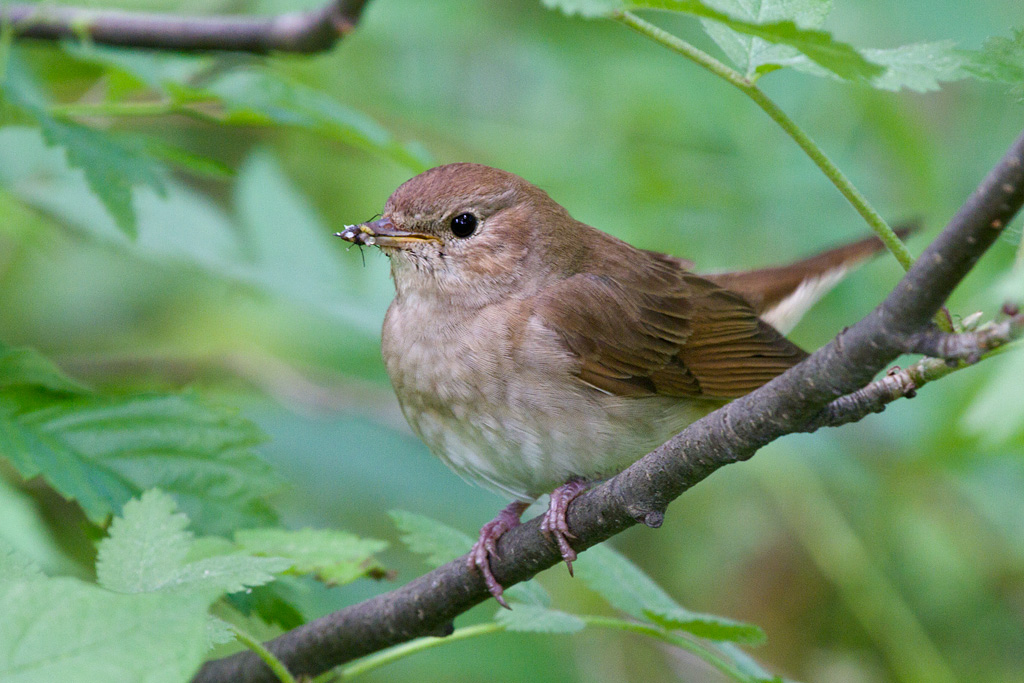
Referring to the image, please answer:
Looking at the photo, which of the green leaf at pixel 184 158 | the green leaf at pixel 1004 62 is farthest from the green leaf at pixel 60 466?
the green leaf at pixel 1004 62

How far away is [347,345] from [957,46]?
3.71 meters

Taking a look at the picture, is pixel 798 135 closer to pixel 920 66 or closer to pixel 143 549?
pixel 920 66

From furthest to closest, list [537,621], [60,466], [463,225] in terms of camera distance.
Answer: [463,225] → [60,466] → [537,621]

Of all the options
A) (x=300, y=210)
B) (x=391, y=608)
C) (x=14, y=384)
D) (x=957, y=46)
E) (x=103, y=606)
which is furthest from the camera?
(x=300, y=210)

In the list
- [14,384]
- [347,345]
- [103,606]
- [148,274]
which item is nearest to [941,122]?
[347,345]

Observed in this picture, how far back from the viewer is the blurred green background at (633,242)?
4332 mm

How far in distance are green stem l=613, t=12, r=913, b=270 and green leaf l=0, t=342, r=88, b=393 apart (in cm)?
182

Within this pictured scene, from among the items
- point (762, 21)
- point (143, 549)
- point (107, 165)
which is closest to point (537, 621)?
point (143, 549)

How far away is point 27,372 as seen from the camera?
8.87 ft

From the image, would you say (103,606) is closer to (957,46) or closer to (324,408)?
(957,46)

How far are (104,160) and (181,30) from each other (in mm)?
785

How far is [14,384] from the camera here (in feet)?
8.84

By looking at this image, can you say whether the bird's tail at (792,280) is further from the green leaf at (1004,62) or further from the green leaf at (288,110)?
the green leaf at (1004,62)

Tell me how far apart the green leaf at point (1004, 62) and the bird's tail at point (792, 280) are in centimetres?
249
